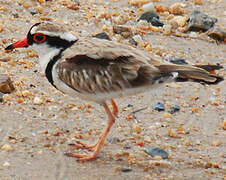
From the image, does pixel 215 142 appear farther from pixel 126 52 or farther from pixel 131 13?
pixel 131 13

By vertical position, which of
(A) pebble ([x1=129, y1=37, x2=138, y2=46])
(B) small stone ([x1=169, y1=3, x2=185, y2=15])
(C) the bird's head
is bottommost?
(B) small stone ([x1=169, y1=3, x2=185, y2=15])

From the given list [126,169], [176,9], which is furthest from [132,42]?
[126,169]

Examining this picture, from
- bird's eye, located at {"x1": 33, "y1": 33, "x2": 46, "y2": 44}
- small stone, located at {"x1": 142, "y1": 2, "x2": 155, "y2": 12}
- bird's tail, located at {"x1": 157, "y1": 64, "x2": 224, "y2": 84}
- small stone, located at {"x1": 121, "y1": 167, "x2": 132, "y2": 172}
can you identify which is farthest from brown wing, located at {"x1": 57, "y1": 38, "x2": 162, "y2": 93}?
small stone, located at {"x1": 142, "y1": 2, "x2": 155, "y2": 12}

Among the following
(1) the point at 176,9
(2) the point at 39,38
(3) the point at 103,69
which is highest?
(2) the point at 39,38

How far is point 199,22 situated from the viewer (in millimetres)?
8930

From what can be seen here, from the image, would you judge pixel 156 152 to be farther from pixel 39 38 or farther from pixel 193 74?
pixel 39 38

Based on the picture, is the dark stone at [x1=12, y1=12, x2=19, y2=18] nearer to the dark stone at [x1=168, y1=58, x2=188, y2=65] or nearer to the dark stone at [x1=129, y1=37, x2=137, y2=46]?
the dark stone at [x1=129, y1=37, x2=137, y2=46]

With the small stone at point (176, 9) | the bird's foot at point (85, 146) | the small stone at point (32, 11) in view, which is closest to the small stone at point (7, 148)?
the bird's foot at point (85, 146)

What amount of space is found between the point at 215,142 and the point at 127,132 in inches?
43.4

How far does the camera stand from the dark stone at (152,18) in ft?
29.5

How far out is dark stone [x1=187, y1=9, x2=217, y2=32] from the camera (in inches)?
351

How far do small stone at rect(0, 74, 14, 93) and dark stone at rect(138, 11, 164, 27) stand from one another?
3249 mm

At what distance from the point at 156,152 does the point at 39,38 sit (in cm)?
190

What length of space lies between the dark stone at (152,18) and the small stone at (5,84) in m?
3.25
